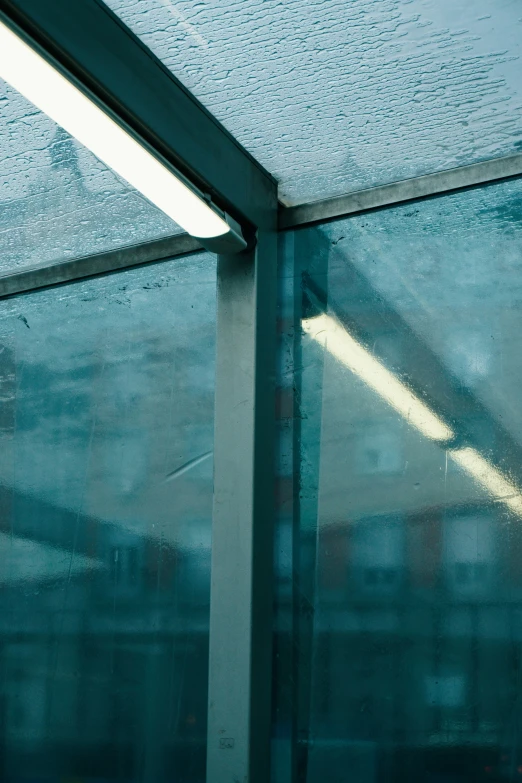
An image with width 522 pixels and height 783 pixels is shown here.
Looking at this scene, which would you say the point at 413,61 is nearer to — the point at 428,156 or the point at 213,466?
the point at 428,156

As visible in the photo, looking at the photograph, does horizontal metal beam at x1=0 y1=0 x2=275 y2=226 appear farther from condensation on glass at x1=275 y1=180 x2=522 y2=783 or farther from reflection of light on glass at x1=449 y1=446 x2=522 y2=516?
reflection of light on glass at x1=449 y1=446 x2=522 y2=516

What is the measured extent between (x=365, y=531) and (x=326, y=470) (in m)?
0.25

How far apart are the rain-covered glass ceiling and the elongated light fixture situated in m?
0.30

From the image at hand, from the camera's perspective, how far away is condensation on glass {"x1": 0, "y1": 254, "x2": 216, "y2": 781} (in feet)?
10.2

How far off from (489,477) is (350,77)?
1.28 metres

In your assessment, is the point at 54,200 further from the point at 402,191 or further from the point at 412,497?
the point at 412,497

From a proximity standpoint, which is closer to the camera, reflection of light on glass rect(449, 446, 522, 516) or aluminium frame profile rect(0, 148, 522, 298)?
reflection of light on glass rect(449, 446, 522, 516)

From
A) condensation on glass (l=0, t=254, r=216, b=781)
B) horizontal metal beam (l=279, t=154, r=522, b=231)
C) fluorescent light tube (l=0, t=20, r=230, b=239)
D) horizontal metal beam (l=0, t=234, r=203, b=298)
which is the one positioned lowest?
condensation on glass (l=0, t=254, r=216, b=781)

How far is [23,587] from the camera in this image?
11.4 feet

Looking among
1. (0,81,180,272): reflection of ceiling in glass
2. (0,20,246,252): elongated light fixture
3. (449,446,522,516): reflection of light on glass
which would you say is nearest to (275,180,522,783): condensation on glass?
(449,446,522,516): reflection of light on glass

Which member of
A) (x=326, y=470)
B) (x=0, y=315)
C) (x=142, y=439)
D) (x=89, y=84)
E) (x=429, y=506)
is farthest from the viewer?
(x=0, y=315)

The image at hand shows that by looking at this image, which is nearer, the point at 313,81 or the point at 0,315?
the point at 313,81

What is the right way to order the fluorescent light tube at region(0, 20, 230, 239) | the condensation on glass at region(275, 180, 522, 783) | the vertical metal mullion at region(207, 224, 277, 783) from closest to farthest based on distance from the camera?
the fluorescent light tube at region(0, 20, 230, 239) → the condensation on glass at region(275, 180, 522, 783) → the vertical metal mullion at region(207, 224, 277, 783)

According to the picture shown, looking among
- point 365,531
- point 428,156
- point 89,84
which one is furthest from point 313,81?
point 365,531
